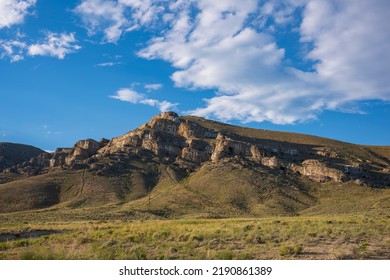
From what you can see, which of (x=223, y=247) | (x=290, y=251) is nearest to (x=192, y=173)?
(x=223, y=247)

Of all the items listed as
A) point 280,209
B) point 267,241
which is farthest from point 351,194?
point 267,241

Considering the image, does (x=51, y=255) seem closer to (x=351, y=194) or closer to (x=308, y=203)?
(x=308, y=203)

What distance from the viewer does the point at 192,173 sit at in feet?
410

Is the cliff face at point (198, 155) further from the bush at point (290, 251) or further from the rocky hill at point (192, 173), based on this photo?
the bush at point (290, 251)

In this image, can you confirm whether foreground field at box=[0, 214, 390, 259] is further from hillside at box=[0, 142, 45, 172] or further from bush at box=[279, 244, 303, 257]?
hillside at box=[0, 142, 45, 172]

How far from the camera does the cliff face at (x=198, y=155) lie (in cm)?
12150

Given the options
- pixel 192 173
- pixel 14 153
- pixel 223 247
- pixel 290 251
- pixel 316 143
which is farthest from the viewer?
pixel 14 153

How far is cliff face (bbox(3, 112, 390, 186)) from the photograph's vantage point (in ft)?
399

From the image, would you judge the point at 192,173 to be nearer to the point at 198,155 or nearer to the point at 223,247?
the point at 198,155

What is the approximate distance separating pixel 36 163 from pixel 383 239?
147364 millimetres

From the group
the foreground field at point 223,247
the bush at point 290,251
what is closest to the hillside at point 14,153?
the foreground field at point 223,247

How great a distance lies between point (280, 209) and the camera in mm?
88125

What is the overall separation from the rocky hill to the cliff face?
0.34 metres

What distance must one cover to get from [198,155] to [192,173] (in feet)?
46.7
